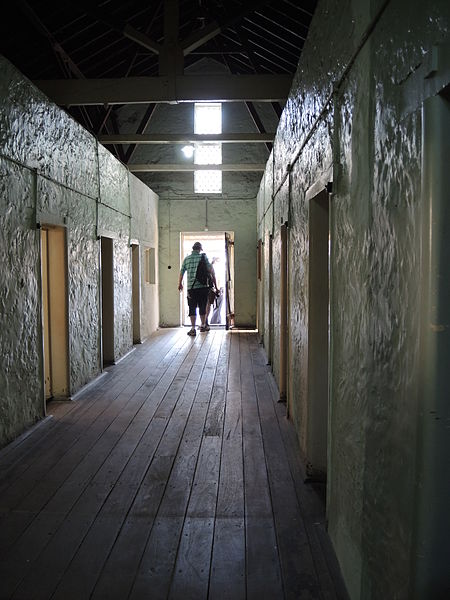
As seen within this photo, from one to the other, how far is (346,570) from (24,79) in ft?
13.4

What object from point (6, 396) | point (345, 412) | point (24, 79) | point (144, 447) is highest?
point (24, 79)

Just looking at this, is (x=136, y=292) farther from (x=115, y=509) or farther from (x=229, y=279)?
(x=115, y=509)

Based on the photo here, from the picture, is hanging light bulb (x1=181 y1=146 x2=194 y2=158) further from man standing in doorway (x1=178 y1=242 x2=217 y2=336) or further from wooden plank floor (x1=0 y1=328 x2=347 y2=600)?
wooden plank floor (x1=0 y1=328 x2=347 y2=600)

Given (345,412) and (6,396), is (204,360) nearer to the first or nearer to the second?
(6,396)

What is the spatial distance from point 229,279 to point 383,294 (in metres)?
9.22

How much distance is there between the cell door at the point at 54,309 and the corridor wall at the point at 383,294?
124 inches

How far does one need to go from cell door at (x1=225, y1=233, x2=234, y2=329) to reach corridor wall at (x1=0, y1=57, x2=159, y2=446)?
3411 mm

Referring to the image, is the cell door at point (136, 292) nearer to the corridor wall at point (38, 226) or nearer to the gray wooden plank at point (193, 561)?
the corridor wall at point (38, 226)

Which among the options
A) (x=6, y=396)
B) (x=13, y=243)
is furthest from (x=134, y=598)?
(x=13, y=243)

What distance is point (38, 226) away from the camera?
4.48 m

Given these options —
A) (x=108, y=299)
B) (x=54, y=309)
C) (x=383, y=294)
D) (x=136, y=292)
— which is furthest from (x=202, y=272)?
(x=383, y=294)

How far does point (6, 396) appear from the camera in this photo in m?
3.83

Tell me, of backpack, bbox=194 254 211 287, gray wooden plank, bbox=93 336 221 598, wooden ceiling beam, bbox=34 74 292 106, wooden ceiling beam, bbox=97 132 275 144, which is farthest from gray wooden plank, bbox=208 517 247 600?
backpack, bbox=194 254 211 287

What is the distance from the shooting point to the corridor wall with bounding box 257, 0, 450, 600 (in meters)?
1.24
